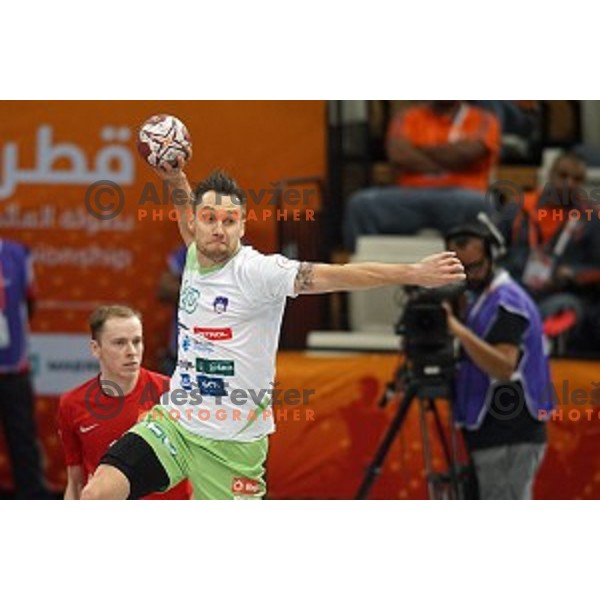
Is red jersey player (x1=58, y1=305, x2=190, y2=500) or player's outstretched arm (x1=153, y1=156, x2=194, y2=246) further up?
player's outstretched arm (x1=153, y1=156, x2=194, y2=246)

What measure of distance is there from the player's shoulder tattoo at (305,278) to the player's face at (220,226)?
1.30ft

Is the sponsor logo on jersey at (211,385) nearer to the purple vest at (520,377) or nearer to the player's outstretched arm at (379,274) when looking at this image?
the player's outstretched arm at (379,274)

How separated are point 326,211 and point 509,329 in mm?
1145

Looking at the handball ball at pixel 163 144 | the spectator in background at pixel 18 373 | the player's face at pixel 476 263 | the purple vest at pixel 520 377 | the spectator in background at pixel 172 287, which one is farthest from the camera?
the spectator in background at pixel 18 373

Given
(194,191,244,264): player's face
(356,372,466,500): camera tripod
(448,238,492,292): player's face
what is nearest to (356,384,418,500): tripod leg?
(356,372,466,500): camera tripod

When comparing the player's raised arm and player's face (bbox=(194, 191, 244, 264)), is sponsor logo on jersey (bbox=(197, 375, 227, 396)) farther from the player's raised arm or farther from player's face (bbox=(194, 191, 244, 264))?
the player's raised arm

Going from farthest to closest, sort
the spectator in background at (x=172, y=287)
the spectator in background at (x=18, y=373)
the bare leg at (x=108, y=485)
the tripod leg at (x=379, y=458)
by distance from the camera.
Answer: the spectator in background at (x=18, y=373), the tripod leg at (x=379, y=458), the spectator in background at (x=172, y=287), the bare leg at (x=108, y=485)

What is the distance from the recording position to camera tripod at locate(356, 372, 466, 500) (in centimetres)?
937

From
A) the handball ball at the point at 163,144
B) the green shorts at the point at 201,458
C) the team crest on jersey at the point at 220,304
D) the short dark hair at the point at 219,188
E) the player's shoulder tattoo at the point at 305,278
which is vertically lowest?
the green shorts at the point at 201,458

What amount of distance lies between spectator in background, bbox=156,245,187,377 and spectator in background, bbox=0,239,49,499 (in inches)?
29.1

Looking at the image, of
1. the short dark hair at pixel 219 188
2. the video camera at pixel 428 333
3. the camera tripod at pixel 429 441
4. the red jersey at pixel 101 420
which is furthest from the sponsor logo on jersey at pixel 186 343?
the camera tripod at pixel 429 441

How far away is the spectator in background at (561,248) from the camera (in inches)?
387

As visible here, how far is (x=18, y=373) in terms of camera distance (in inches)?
387
